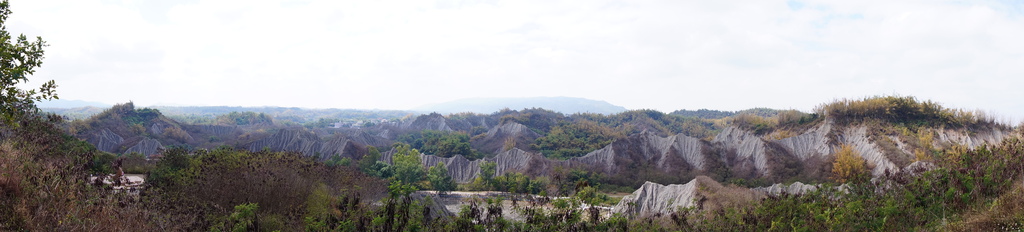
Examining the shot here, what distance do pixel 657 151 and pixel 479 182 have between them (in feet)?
41.8

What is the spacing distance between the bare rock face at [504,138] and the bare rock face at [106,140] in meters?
28.9

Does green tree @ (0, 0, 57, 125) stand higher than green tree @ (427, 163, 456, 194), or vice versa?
green tree @ (0, 0, 57, 125)

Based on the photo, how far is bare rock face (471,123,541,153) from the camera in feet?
160

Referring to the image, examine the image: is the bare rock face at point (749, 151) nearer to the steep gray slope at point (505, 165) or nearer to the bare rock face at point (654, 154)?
the bare rock face at point (654, 154)

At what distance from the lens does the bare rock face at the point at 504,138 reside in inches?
1914

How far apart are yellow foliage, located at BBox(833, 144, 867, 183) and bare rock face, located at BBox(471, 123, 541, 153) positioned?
25262 mm

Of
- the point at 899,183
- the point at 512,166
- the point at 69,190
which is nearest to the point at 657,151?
the point at 512,166

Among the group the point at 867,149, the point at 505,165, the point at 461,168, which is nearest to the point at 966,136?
the point at 867,149

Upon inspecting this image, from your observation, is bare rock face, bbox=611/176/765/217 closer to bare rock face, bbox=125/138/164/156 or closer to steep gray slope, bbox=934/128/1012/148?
steep gray slope, bbox=934/128/1012/148

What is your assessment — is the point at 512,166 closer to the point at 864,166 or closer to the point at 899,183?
the point at 864,166

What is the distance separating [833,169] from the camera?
2511 cm

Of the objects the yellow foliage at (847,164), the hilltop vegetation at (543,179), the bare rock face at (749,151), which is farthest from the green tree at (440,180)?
the yellow foliage at (847,164)

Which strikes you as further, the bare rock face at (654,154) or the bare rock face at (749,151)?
the bare rock face at (654,154)

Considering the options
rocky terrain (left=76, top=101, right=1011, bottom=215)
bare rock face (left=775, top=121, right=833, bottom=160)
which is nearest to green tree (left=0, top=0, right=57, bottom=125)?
rocky terrain (left=76, top=101, right=1011, bottom=215)
